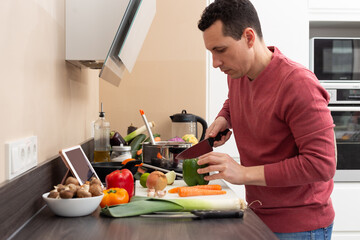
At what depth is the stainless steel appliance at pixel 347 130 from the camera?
9.34 feet

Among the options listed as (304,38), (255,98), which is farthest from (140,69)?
(255,98)

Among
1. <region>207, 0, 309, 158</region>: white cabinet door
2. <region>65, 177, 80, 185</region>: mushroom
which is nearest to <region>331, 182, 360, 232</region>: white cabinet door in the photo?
<region>207, 0, 309, 158</region>: white cabinet door

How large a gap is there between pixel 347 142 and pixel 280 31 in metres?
0.84

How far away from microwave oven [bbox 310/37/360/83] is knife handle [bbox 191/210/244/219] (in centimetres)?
195

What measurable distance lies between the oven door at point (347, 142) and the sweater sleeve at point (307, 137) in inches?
64.6

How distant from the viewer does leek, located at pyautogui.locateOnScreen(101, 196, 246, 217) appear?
1.15 m

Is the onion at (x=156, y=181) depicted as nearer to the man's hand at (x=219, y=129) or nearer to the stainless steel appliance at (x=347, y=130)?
the man's hand at (x=219, y=129)

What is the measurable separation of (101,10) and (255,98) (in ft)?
2.35

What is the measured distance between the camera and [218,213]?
1152 millimetres

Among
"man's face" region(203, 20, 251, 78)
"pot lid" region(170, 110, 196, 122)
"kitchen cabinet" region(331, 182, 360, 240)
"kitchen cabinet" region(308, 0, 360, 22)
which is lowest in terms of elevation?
"kitchen cabinet" region(331, 182, 360, 240)

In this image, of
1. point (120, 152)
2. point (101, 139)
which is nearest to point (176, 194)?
point (120, 152)

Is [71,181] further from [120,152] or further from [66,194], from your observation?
[120,152]

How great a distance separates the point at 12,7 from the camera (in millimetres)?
1086

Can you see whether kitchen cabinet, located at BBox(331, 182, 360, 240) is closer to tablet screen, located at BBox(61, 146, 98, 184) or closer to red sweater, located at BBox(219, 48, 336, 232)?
red sweater, located at BBox(219, 48, 336, 232)
